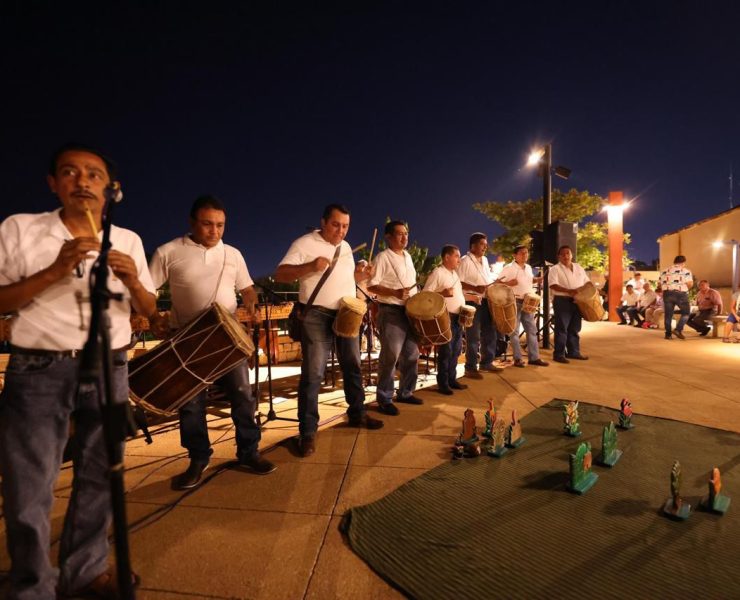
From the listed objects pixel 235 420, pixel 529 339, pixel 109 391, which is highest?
pixel 109 391

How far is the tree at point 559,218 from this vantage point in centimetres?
1930

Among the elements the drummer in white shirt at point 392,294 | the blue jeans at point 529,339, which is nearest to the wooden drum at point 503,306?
the blue jeans at point 529,339

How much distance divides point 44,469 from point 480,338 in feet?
17.5

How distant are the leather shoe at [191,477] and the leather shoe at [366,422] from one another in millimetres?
1289

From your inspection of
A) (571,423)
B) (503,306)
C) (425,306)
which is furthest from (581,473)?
(503,306)

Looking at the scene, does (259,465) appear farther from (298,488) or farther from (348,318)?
(348,318)

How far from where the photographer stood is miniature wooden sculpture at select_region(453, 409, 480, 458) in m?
2.85

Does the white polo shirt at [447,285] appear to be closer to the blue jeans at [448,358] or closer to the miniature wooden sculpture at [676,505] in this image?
the blue jeans at [448,358]

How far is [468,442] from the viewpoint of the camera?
2.98m

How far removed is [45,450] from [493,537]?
6.40ft

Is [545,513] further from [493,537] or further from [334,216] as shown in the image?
[334,216]

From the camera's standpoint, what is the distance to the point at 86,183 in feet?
4.94

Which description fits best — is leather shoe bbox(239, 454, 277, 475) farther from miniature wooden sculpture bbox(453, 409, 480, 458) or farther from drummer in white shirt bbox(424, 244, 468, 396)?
drummer in white shirt bbox(424, 244, 468, 396)

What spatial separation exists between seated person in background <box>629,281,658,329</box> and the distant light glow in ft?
24.0
